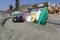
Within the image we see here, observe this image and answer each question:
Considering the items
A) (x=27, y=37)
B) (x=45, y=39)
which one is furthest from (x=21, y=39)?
(x=45, y=39)

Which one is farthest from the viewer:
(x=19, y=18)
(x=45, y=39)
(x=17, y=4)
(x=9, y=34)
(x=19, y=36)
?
(x=17, y=4)

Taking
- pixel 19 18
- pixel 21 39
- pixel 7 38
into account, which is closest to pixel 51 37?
pixel 21 39

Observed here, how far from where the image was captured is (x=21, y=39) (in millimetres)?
8414

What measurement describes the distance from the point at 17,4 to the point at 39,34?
5469 centimetres

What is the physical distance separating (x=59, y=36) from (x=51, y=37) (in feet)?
2.17

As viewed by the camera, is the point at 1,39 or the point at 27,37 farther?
the point at 1,39

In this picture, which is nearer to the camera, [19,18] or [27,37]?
[27,37]

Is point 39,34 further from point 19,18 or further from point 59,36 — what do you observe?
point 19,18

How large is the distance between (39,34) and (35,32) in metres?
0.32

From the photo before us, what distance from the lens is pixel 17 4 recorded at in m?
62.8

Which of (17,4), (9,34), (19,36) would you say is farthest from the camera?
(17,4)

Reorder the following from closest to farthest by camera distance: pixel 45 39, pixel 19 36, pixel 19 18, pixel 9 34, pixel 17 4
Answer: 1. pixel 45 39
2. pixel 19 36
3. pixel 9 34
4. pixel 19 18
5. pixel 17 4

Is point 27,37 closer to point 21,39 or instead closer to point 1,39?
point 21,39

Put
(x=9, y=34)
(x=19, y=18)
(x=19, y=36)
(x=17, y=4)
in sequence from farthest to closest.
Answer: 1. (x=17, y=4)
2. (x=19, y=18)
3. (x=9, y=34)
4. (x=19, y=36)
